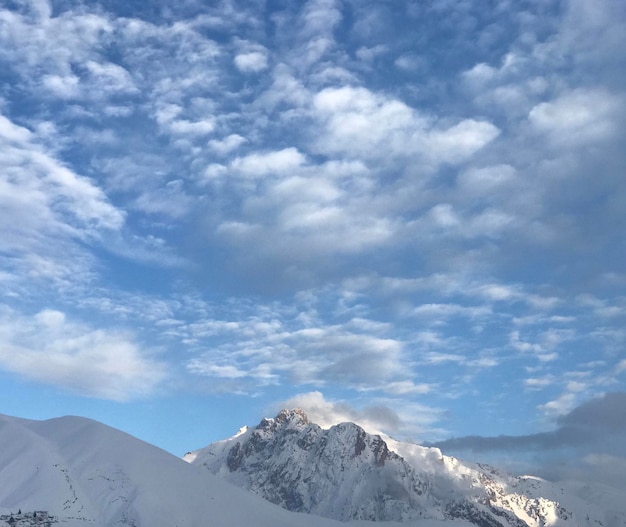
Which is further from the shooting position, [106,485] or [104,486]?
[106,485]

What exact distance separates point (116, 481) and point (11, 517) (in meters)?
42.8

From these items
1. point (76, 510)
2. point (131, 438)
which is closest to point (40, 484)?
point (76, 510)

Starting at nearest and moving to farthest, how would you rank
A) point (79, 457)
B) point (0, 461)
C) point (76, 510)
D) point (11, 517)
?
point (11, 517) < point (76, 510) < point (0, 461) < point (79, 457)

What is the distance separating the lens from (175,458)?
192875mm

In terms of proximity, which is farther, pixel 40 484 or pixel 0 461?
pixel 0 461

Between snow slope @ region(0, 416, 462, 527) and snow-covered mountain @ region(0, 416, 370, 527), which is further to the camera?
snow slope @ region(0, 416, 462, 527)

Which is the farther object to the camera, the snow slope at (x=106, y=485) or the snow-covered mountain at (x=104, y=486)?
the snow slope at (x=106, y=485)

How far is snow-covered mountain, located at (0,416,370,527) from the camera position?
144875 millimetres

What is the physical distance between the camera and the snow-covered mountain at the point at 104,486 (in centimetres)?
14488

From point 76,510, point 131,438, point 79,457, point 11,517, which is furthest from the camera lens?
point 131,438

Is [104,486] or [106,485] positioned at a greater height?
[106,485]

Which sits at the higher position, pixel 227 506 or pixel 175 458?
pixel 175 458

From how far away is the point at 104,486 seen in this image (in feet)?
531

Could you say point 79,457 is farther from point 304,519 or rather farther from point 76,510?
point 304,519
